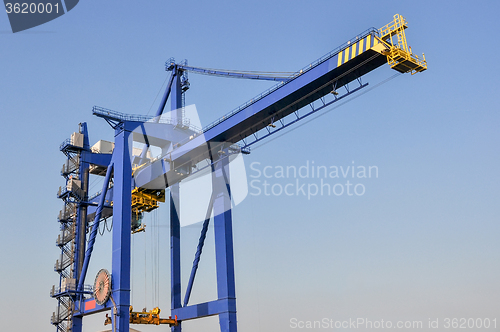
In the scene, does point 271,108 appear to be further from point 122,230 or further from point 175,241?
point 175,241

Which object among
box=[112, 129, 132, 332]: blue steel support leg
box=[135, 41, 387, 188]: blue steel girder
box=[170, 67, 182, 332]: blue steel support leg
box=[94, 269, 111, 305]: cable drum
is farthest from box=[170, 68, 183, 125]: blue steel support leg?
box=[94, 269, 111, 305]: cable drum

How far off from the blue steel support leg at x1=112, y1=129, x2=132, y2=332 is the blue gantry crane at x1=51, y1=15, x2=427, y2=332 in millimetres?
51

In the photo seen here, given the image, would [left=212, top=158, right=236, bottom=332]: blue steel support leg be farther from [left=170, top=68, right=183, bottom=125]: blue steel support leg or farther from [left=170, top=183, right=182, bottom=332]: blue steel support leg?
[left=170, top=68, right=183, bottom=125]: blue steel support leg

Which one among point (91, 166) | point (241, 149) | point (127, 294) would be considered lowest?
point (127, 294)

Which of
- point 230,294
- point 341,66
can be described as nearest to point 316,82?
point 341,66

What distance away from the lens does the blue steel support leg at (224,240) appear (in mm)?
26938

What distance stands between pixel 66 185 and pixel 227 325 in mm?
17485

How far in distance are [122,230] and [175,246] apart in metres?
6.23

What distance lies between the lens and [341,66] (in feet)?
72.2

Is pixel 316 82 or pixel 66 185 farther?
pixel 66 185

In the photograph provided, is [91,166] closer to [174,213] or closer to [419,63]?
[174,213]

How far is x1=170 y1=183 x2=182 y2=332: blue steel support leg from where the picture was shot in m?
31.5

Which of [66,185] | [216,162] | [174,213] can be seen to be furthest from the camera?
[66,185]

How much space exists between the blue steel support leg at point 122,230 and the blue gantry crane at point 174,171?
0.05 m
